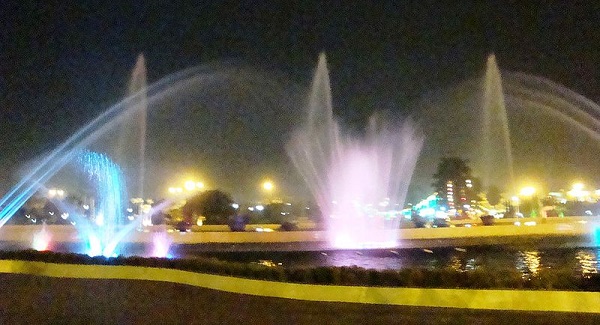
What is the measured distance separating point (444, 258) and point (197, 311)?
12639 mm

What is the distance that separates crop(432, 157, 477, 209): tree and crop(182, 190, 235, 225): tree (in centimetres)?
2319

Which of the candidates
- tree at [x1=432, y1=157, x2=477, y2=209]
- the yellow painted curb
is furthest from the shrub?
tree at [x1=432, y1=157, x2=477, y2=209]

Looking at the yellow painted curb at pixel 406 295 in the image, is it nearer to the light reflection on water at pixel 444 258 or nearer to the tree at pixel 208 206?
the light reflection on water at pixel 444 258

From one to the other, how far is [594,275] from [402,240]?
16.1 metres

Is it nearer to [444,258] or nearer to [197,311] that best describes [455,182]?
[444,258]

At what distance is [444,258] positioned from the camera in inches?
845

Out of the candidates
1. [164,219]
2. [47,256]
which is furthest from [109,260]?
[164,219]

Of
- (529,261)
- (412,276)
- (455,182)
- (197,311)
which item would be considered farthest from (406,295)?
(455,182)

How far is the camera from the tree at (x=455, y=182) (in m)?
58.6

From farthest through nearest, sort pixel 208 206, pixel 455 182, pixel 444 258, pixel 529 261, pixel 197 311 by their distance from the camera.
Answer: pixel 455 182
pixel 208 206
pixel 444 258
pixel 529 261
pixel 197 311

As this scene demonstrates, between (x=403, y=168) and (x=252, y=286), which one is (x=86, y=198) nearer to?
(x=403, y=168)

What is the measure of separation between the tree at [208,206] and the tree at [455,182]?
76.1 feet

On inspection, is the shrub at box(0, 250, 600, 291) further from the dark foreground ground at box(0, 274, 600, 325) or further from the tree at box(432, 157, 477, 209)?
the tree at box(432, 157, 477, 209)

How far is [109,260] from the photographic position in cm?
1558
